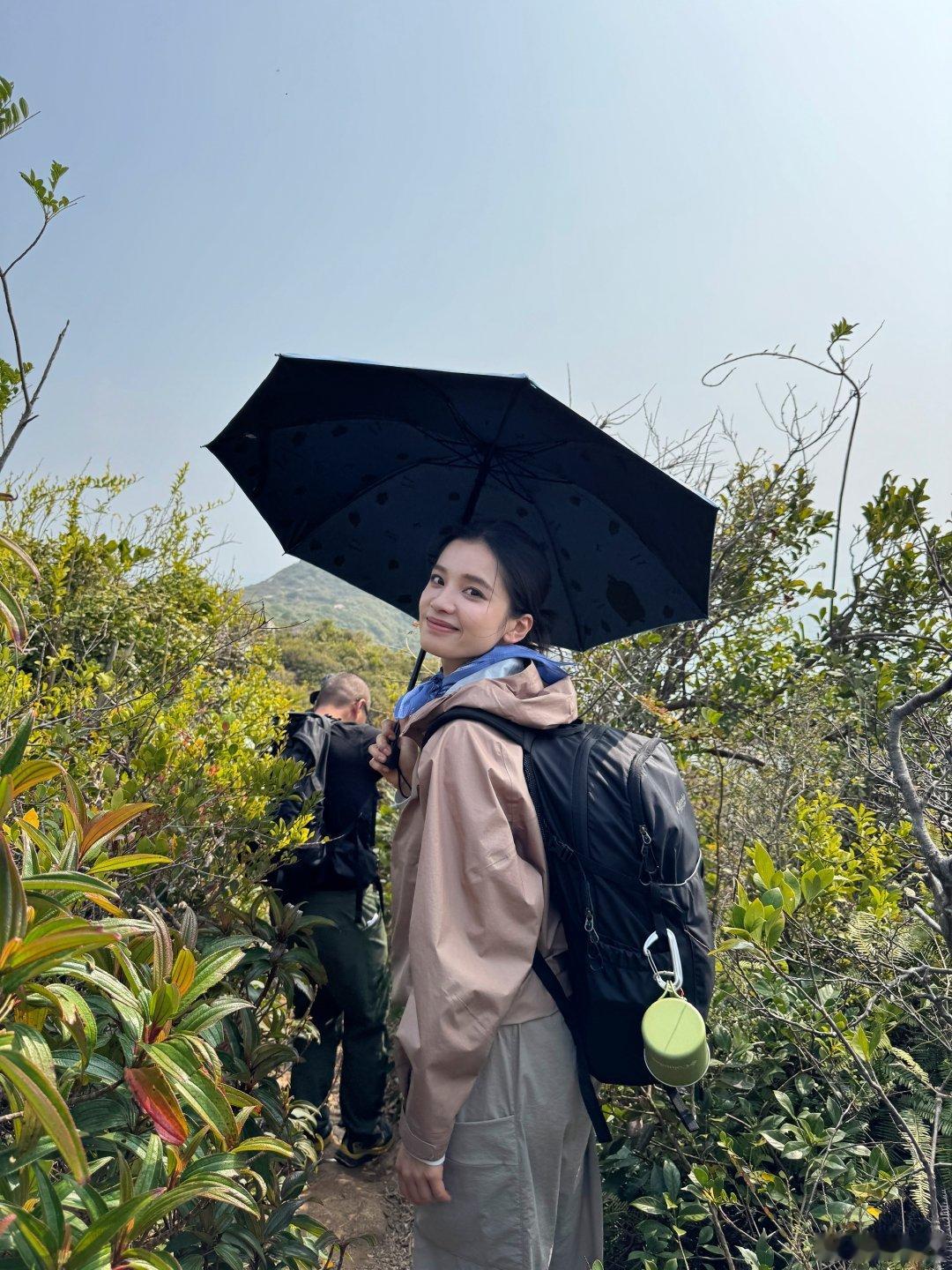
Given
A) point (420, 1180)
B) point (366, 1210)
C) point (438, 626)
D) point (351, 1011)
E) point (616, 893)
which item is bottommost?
point (366, 1210)

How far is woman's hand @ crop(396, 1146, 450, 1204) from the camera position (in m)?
1.45

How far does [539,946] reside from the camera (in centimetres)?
159

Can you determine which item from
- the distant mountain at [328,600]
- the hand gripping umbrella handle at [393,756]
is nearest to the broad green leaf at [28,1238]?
the hand gripping umbrella handle at [393,756]

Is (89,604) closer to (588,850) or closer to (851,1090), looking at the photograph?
→ (588,850)

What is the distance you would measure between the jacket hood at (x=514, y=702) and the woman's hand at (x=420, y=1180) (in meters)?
0.82

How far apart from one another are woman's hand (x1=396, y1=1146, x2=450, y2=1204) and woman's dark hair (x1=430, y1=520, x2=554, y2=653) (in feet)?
3.87

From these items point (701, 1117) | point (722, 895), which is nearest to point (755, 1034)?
point (701, 1117)

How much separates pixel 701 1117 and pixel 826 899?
0.75 m

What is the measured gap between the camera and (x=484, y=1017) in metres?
1.39

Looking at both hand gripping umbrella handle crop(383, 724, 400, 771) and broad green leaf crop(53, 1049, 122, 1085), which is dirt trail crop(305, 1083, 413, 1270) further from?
broad green leaf crop(53, 1049, 122, 1085)

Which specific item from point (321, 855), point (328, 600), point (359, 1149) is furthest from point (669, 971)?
point (328, 600)

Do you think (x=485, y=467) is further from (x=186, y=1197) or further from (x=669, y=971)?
(x=186, y=1197)

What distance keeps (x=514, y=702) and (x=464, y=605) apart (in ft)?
1.16

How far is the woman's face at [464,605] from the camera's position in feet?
6.07
